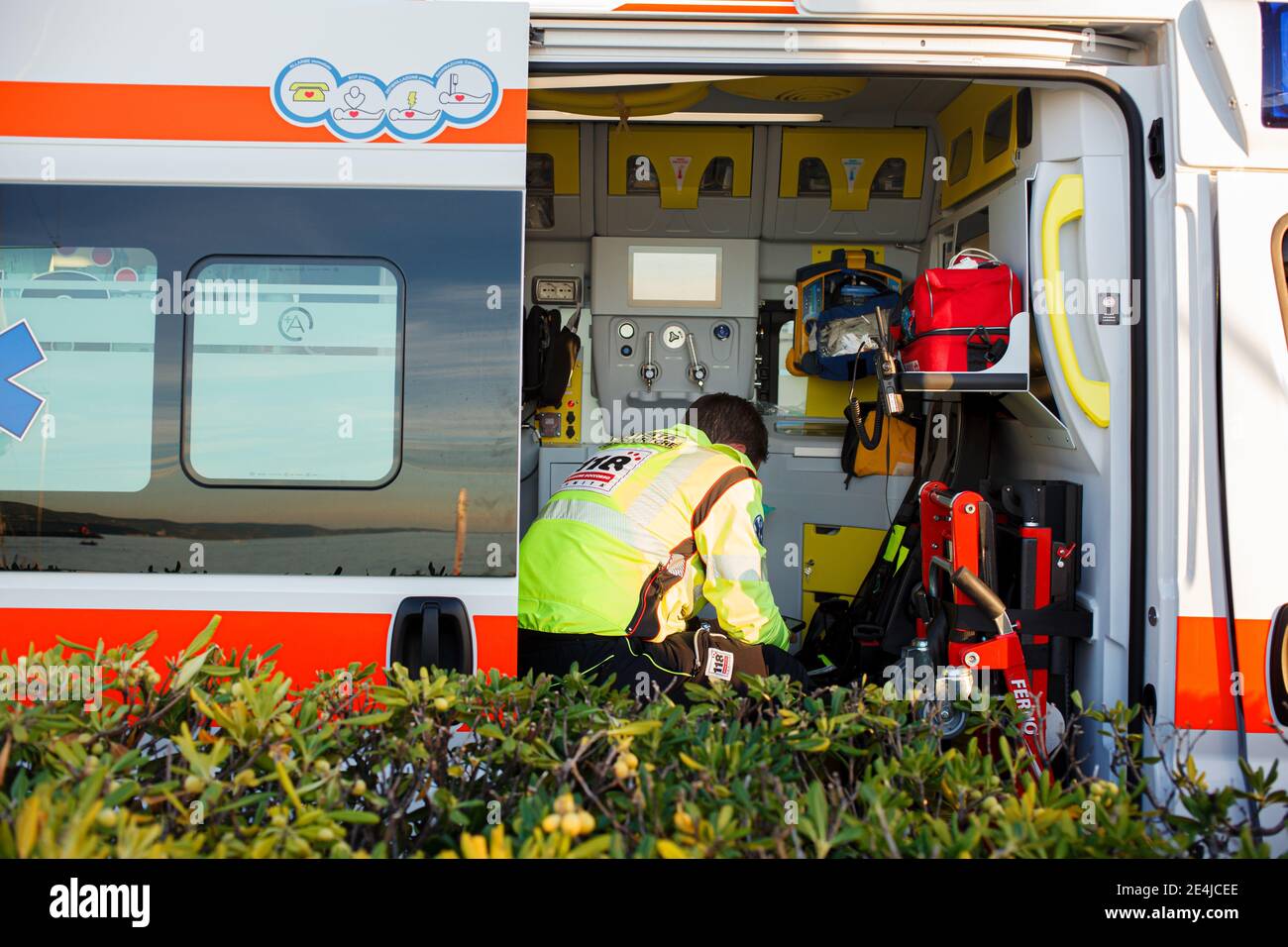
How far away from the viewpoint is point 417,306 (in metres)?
2.38

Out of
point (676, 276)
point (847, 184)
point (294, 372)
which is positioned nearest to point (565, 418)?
point (676, 276)

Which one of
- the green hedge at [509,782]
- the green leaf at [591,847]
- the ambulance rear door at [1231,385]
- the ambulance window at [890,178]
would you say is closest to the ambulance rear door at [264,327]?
the green hedge at [509,782]

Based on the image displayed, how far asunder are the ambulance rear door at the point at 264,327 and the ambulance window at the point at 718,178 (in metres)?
2.21

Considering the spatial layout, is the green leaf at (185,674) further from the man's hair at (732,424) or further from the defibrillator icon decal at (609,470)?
the man's hair at (732,424)

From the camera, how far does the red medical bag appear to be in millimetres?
3082

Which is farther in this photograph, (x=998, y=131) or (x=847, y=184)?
(x=847, y=184)

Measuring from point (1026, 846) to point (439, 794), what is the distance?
0.89 m

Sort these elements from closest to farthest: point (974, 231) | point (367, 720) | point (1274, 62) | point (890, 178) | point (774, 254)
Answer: point (367, 720) → point (1274, 62) → point (974, 231) → point (890, 178) → point (774, 254)

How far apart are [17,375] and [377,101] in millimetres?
1113

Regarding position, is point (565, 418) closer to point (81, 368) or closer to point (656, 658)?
point (656, 658)

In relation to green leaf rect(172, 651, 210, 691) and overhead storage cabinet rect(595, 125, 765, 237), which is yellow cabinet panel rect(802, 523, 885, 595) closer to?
overhead storage cabinet rect(595, 125, 765, 237)

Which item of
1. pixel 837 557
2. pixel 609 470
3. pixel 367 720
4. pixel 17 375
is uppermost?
pixel 17 375
